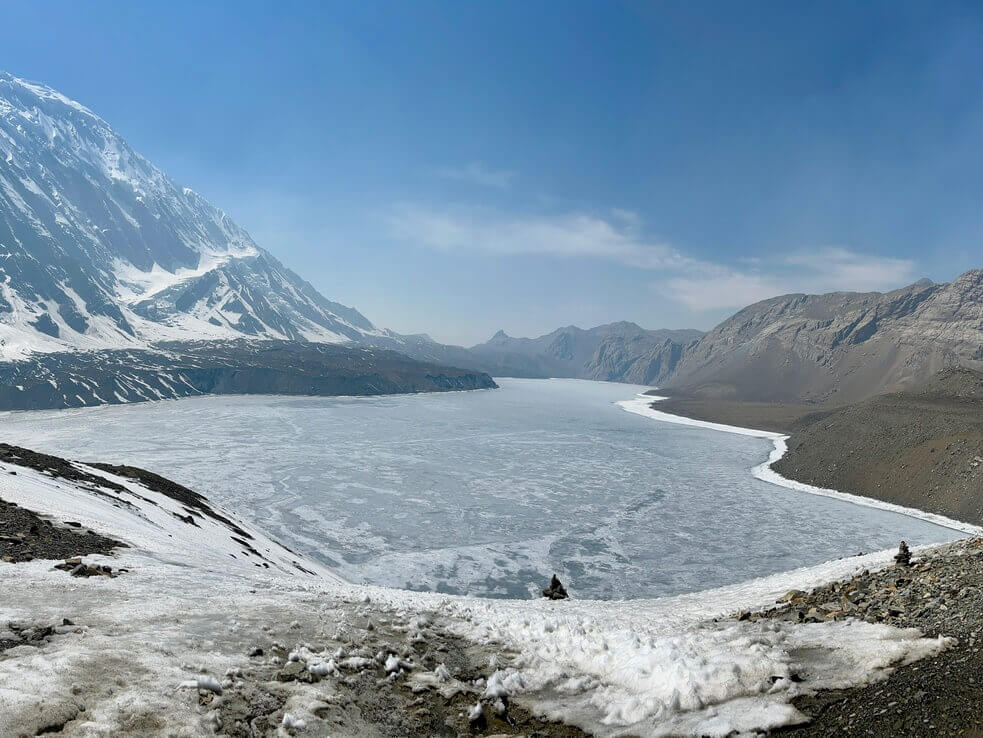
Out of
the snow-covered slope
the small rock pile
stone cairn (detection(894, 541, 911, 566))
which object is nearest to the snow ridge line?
stone cairn (detection(894, 541, 911, 566))

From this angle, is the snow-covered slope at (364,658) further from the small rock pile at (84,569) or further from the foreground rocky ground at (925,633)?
the foreground rocky ground at (925,633)

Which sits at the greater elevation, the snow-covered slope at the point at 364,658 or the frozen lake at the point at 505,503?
the snow-covered slope at the point at 364,658

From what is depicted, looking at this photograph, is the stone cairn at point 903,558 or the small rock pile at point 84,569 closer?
the small rock pile at point 84,569

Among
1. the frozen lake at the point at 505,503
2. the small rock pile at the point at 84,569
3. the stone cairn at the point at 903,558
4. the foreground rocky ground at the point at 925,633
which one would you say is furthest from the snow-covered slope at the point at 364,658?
the frozen lake at the point at 505,503

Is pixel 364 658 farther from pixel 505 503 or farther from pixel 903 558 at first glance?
pixel 505 503

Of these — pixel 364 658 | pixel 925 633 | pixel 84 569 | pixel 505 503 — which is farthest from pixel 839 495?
pixel 84 569

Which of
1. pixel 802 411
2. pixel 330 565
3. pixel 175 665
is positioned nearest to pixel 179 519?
pixel 330 565

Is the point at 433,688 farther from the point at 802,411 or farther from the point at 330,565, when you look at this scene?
the point at 802,411
